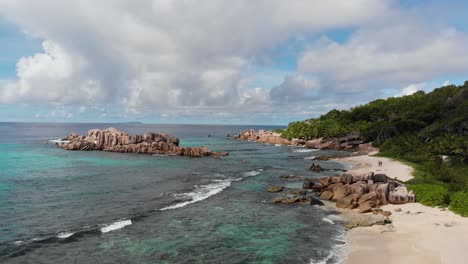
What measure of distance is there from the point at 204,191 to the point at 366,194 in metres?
21.8

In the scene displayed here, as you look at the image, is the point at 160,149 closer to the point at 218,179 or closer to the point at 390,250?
the point at 218,179

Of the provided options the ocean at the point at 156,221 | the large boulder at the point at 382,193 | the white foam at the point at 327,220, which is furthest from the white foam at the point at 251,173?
the white foam at the point at 327,220

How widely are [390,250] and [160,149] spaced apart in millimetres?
86435

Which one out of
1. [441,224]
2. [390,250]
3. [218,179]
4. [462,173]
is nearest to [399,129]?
[462,173]

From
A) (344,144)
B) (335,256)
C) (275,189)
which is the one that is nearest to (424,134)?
(344,144)

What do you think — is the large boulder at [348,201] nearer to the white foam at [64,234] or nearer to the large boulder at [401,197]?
the large boulder at [401,197]

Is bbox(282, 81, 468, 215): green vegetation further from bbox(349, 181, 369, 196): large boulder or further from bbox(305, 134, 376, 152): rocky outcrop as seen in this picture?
bbox(349, 181, 369, 196): large boulder

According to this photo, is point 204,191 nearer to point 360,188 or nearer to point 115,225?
point 115,225

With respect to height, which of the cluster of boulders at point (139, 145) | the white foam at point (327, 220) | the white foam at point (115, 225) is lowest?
the white foam at point (115, 225)

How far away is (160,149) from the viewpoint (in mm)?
106250

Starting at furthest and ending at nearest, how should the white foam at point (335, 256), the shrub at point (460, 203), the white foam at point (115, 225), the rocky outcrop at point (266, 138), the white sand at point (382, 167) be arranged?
the rocky outcrop at point (266, 138), the white sand at point (382, 167), the shrub at point (460, 203), the white foam at point (115, 225), the white foam at point (335, 256)

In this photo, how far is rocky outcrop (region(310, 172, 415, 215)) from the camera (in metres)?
40.1

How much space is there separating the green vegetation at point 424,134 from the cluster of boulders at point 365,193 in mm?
2163

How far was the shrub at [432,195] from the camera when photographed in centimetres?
3825
